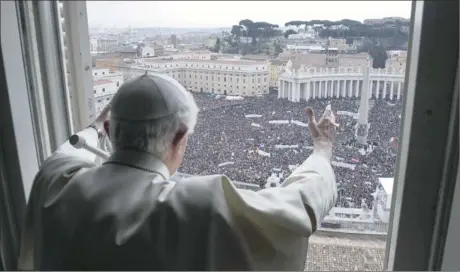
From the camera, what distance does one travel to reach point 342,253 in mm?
1149

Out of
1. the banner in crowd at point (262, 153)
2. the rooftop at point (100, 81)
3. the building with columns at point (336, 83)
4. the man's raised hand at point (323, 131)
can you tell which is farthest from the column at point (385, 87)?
the rooftop at point (100, 81)

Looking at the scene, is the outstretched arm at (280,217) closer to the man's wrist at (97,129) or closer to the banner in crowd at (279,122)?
the banner in crowd at (279,122)

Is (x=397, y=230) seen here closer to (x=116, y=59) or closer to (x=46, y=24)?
(x=116, y=59)

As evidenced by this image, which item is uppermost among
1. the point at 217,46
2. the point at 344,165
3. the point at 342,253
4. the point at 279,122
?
the point at 217,46

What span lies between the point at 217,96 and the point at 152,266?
551mm

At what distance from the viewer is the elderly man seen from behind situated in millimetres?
762

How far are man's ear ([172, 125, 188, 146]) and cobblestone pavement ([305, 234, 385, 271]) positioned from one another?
20.5 inches

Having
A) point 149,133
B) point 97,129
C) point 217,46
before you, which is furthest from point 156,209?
point 217,46

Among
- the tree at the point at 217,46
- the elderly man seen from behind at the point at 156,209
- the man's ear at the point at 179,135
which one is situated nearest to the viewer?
the elderly man seen from behind at the point at 156,209

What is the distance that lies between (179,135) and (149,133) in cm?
8

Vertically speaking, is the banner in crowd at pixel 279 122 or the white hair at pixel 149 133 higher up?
the white hair at pixel 149 133

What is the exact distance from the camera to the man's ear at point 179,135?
90 cm

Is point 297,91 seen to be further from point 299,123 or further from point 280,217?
point 280,217

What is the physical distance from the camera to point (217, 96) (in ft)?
3.83
